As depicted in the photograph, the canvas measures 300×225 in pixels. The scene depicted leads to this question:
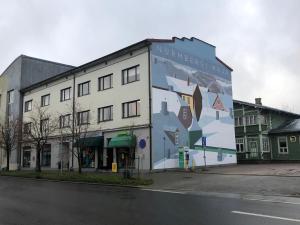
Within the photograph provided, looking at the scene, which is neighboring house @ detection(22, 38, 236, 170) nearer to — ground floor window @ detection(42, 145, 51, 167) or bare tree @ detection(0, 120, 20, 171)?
ground floor window @ detection(42, 145, 51, 167)

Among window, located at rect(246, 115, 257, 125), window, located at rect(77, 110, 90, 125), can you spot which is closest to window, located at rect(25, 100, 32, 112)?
window, located at rect(77, 110, 90, 125)

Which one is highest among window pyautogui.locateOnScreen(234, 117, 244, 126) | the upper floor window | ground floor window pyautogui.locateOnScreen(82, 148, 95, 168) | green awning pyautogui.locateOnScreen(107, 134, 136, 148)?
the upper floor window

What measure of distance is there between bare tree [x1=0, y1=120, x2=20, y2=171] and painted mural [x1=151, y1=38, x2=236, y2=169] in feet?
61.4

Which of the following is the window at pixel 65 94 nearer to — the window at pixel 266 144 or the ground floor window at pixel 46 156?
the ground floor window at pixel 46 156

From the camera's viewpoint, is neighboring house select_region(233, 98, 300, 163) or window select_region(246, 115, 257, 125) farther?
window select_region(246, 115, 257, 125)

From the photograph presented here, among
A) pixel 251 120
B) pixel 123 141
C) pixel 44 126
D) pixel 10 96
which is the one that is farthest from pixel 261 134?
pixel 10 96

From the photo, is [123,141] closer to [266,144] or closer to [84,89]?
[84,89]

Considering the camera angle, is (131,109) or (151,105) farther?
(131,109)

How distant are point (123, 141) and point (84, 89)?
30.3ft

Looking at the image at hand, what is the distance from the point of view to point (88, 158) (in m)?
34.8

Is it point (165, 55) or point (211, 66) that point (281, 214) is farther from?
point (211, 66)

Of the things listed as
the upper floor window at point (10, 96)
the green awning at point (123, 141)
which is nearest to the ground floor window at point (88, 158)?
the green awning at point (123, 141)

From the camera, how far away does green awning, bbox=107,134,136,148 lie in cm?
2898

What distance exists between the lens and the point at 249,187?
17.5 meters
